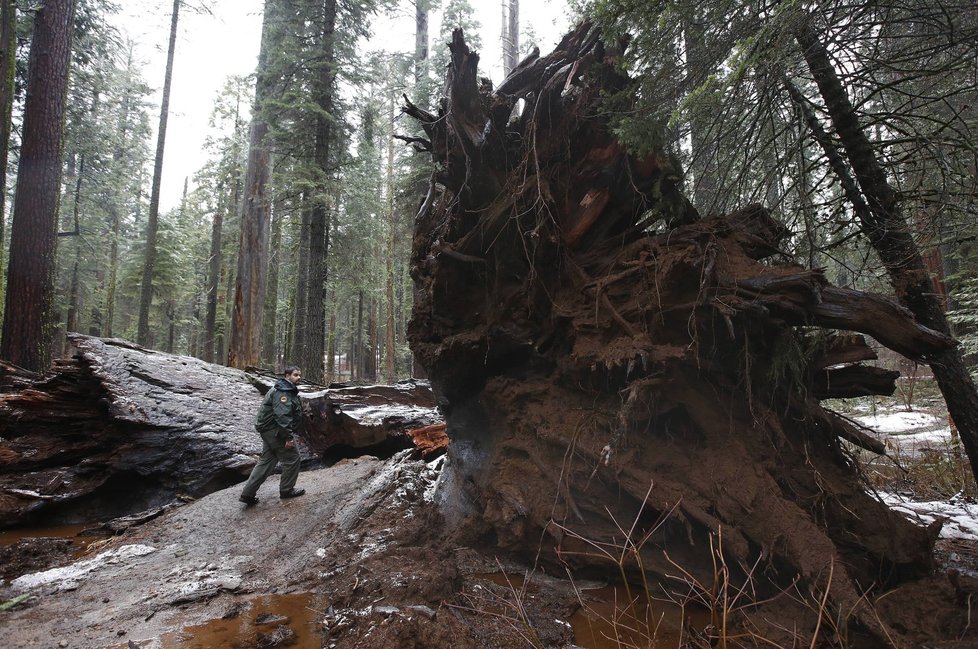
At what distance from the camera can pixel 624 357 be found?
12.9 feet

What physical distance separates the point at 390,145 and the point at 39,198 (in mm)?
15986

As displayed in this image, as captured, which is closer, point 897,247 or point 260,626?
point 260,626

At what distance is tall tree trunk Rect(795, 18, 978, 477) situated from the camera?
155 inches

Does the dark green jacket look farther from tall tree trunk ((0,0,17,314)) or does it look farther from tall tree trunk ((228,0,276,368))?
tall tree trunk ((228,0,276,368))

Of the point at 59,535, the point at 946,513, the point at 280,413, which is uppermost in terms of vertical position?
the point at 280,413

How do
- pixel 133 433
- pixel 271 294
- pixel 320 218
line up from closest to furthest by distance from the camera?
pixel 133 433 → pixel 320 218 → pixel 271 294

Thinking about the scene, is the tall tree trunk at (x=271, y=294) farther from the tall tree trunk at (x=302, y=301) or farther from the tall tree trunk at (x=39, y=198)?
the tall tree trunk at (x=39, y=198)

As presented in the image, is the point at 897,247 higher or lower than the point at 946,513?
higher

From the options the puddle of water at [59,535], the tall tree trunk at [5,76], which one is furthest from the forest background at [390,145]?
the puddle of water at [59,535]

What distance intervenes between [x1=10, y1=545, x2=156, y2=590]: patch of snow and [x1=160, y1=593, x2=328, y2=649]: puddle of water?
1901 mm

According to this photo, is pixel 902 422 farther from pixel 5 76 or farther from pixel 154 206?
pixel 154 206

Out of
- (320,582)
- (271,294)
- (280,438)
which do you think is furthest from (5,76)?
(271,294)

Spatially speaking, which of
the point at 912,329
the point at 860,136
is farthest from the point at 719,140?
the point at 912,329

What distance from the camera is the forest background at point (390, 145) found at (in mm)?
3746
